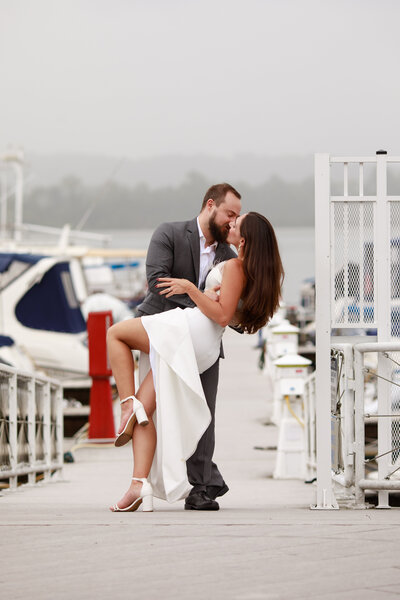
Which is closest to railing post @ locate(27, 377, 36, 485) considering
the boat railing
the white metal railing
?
the white metal railing

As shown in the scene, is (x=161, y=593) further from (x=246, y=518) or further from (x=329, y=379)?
(x=329, y=379)

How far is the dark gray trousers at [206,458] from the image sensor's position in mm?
5676

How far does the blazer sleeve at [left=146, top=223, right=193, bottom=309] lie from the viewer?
5.59 metres

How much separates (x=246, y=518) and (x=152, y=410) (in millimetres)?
949

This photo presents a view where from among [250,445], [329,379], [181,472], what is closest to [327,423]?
[329,379]

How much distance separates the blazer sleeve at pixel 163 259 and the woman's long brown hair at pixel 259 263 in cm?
34

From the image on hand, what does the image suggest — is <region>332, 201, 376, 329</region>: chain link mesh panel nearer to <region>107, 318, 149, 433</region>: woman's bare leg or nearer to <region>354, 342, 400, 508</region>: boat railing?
<region>354, 342, 400, 508</region>: boat railing

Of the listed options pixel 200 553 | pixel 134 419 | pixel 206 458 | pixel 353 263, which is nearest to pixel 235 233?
pixel 353 263

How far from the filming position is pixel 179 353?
538 cm

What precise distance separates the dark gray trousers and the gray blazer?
0.42m

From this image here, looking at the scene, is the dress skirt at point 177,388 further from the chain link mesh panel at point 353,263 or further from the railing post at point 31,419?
the railing post at point 31,419

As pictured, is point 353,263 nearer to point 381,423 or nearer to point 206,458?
point 381,423

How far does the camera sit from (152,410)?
219 inches

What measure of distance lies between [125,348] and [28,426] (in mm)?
3320
